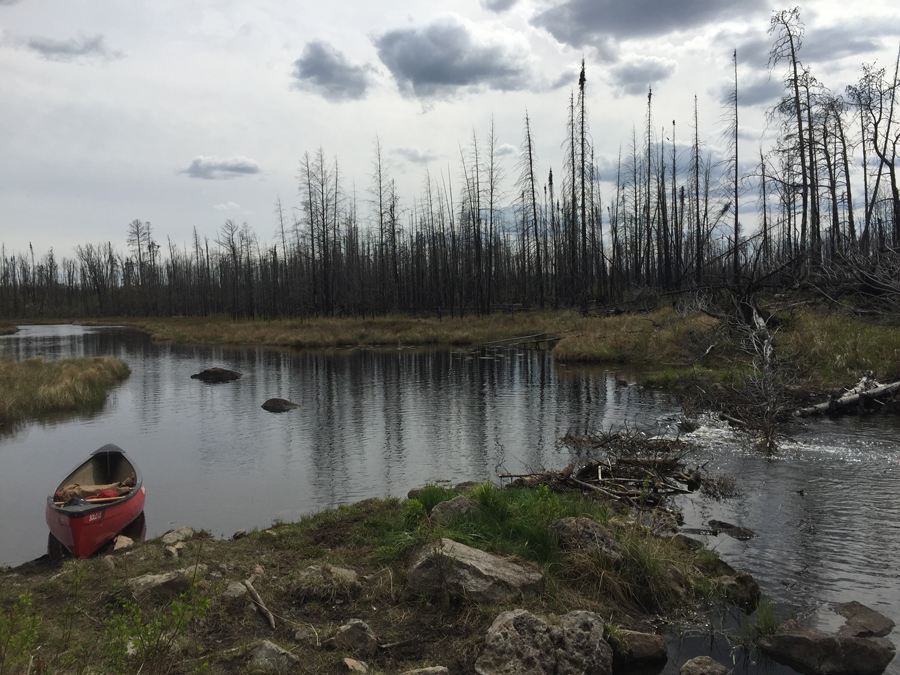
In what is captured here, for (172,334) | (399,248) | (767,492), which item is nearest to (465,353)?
(767,492)

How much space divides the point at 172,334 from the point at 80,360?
28241 millimetres

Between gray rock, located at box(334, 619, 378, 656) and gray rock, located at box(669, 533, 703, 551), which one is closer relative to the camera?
gray rock, located at box(334, 619, 378, 656)

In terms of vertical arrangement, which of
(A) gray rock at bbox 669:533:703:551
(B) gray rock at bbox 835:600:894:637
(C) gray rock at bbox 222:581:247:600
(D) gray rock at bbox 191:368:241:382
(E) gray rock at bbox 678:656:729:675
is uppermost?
(D) gray rock at bbox 191:368:241:382

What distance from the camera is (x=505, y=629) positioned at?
5.43m

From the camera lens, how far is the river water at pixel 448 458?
793cm

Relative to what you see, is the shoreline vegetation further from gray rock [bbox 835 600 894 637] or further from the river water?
gray rock [bbox 835 600 894 637]

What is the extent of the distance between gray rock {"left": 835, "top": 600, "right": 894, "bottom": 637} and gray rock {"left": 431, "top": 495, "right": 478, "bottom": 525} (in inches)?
166

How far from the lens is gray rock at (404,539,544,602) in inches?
249

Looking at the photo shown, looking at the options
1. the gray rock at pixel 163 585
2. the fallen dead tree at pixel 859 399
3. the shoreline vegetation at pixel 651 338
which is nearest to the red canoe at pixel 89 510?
the gray rock at pixel 163 585

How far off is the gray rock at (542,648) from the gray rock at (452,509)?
2.52 meters

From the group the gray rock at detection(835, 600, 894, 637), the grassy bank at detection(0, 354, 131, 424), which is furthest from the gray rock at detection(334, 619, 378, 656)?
the grassy bank at detection(0, 354, 131, 424)

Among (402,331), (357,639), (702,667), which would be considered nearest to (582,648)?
(702,667)

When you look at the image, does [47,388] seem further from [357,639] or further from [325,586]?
[357,639]

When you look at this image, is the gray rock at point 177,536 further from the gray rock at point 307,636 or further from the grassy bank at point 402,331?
the grassy bank at point 402,331
